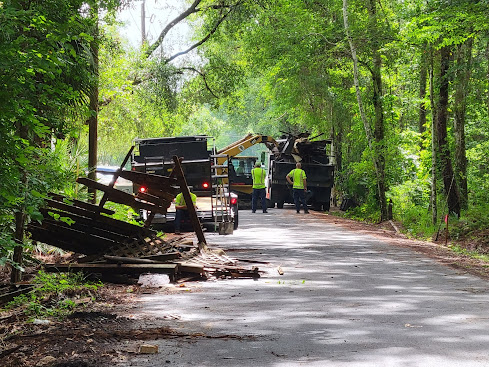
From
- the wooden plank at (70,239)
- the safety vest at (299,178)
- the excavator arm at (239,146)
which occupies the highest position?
the excavator arm at (239,146)

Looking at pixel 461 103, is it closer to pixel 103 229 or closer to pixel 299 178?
pixel 299 178

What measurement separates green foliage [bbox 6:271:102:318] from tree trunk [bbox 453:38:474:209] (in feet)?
49.3

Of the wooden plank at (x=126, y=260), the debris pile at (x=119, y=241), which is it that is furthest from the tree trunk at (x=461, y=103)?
the wooden plank at (x=126, y=260)

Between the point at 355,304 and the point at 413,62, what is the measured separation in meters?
20.3

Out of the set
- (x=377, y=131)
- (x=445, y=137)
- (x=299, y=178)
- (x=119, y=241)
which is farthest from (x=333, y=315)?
(x=299, y=178)

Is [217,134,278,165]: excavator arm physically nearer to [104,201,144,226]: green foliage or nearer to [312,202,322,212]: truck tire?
[312,202,322,212]: truck tire

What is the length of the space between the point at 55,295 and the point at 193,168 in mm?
11736

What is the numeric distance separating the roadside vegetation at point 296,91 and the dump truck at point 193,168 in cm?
212

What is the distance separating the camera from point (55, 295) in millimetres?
9773

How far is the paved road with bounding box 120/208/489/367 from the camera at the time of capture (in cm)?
633

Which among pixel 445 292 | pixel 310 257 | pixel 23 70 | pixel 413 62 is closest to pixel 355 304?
pixel 445 292

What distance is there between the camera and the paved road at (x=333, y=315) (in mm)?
6332

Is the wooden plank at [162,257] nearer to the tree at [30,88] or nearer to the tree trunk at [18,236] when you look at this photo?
the tree trunk at [18,236]

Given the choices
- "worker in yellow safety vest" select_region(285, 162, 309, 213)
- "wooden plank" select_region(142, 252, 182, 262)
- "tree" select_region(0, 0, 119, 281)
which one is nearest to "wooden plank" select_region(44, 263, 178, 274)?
"wooden plank" select_region(142, 252, 182, 262)
